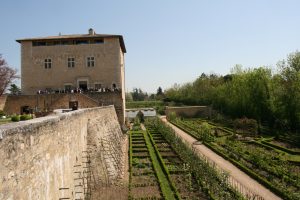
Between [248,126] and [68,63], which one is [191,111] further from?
[68,63]

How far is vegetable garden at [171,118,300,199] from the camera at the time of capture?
13.0 m

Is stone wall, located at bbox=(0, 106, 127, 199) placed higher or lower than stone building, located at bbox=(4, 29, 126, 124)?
lower

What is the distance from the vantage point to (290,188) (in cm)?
1265

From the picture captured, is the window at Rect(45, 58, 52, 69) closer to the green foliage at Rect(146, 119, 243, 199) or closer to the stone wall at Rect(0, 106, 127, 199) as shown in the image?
the green foliage at Rect(146, 119, 243, 199)

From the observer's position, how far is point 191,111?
4788 cm

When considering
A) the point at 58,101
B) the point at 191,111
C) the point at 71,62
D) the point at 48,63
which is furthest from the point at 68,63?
the point at 191,111

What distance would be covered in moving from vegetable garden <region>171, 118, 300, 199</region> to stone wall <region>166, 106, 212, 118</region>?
71.3 ft

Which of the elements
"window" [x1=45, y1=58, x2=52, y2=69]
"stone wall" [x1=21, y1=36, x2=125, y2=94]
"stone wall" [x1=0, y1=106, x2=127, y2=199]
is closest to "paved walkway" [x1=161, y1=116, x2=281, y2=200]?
"stone wall" [x1=0, y1=106, x2=127, y2=199]

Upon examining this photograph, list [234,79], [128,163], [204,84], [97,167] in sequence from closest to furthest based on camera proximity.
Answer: [97,167], [128,163], [234,79], [204,84]

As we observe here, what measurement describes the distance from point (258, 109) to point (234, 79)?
29.3 feet

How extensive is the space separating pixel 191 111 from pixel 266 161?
1230 inches

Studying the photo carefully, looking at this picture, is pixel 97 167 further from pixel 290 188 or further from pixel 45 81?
pixel 45 81

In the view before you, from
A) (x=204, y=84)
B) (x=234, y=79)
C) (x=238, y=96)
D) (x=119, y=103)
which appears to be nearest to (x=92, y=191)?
(x=119, y=103)

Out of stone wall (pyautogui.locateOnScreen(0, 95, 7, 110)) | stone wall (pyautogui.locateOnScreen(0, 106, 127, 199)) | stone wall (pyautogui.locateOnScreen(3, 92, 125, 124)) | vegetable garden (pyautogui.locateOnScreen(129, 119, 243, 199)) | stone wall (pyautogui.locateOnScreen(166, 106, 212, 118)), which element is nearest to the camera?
stone wall (pyautogui.locateOnScreen(0, 106, 127, 199))
